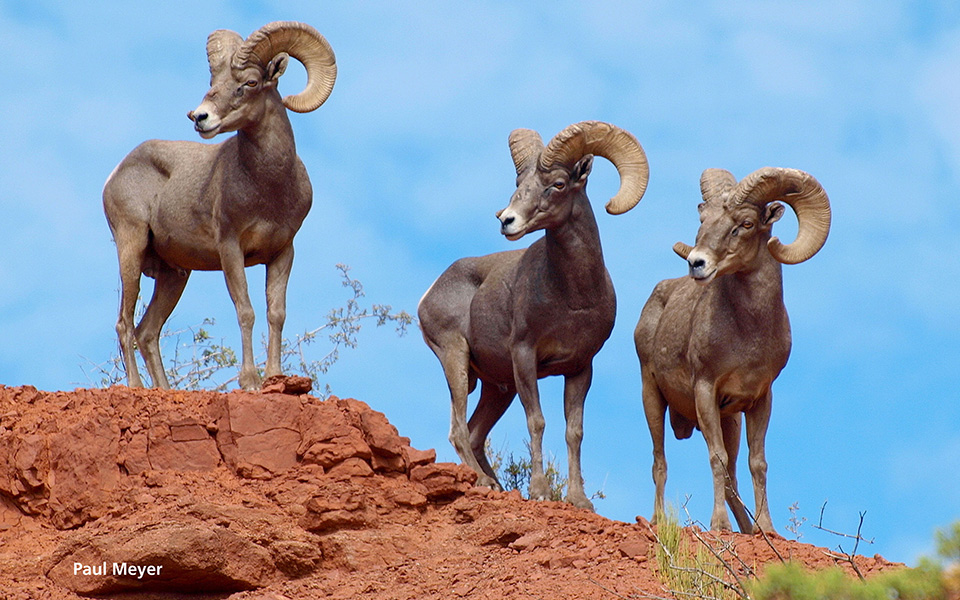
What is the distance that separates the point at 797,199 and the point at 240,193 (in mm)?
4696

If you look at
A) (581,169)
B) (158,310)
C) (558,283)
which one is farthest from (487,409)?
(158,310)

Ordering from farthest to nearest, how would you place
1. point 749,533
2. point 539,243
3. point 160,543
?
1. point 539,243
2. point 749,533
3. point 160,543

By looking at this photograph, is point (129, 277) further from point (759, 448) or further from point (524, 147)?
point (759, 448)

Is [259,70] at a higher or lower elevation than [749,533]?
higher

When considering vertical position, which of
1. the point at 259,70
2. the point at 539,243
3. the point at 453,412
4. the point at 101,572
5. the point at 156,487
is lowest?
the point at 101,572

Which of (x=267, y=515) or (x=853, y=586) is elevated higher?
(x=267, y=515)

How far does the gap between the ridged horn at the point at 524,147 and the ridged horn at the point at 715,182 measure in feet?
4.98

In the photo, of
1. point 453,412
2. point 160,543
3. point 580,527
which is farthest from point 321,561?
point 453,412

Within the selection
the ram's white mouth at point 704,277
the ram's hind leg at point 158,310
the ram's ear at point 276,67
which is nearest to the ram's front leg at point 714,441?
the ram's white mouth at point 704,277

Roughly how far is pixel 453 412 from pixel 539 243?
5.91 ft

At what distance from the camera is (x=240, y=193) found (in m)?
13.0

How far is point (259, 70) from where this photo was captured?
13.1 m

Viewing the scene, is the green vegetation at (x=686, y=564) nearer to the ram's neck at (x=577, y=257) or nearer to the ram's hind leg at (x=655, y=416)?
the ram's hind leg at (x=655, y=416)

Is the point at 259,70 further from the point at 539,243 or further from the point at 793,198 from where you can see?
the point at 793,198
